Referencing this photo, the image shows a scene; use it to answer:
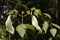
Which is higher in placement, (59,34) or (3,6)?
(3,6)

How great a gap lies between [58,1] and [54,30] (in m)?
0.43

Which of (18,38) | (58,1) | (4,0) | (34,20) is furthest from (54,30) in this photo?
(4,0)

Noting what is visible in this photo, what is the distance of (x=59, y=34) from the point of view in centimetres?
127

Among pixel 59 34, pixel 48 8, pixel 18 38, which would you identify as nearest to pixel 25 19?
pixel 18 38

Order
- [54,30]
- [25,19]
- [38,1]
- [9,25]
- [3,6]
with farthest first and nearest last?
1. [38,1]
2. [3,6]
3. [25,19]
4. [54,30]
5. [9,25]

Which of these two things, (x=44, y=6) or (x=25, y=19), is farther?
(x=44, y=6)

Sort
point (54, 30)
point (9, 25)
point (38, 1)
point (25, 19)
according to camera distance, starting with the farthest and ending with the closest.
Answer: point (38, 1) → point (25, 19) → point (54, 30) → point (9, 25)

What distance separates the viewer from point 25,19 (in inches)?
47.2

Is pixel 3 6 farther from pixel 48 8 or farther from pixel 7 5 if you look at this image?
pixel 48 8

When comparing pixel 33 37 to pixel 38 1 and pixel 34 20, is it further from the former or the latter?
pixel 38 1

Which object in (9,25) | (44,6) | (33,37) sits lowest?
(33,37)

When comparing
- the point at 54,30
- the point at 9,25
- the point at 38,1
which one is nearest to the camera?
the point at 9,25

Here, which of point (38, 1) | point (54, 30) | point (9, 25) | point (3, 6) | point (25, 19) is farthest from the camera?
point (38, 1)

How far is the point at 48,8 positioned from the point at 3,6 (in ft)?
1.33
